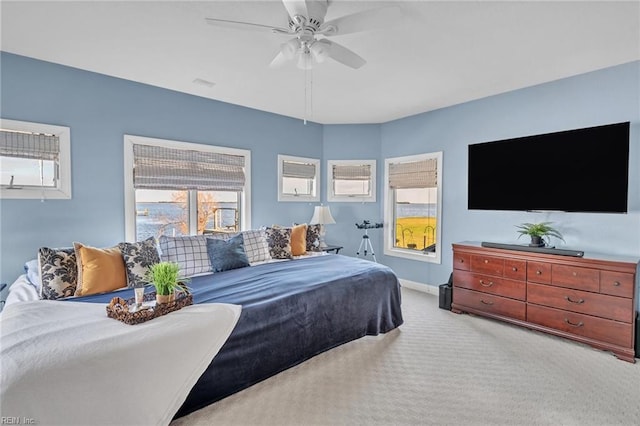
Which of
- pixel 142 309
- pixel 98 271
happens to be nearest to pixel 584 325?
pixel 142 309

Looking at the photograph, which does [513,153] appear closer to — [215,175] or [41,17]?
[215,175]

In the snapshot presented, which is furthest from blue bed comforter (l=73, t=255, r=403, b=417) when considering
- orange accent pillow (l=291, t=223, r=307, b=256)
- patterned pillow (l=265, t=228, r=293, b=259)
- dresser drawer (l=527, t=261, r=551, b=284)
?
dresser drawer (l=527, t=261, r=551, b=284)

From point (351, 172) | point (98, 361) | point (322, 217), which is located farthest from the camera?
point (351, 172)

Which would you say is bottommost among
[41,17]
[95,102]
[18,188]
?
[18,188]

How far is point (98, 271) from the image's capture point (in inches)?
99.9

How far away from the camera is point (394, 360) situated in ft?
8.83

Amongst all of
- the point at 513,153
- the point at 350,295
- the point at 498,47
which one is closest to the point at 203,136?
the point at 350,295

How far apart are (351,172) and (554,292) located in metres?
3.33

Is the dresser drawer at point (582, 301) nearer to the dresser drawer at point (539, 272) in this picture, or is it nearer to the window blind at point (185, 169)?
the dresser drawer at point (539, 272)

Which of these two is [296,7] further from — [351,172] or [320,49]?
[351,172]

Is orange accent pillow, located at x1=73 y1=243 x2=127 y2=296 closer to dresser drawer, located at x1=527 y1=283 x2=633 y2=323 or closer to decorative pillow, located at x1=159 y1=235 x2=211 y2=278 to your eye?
decorative pillow, located at x1=159 y1=235 x2=211 y2=278

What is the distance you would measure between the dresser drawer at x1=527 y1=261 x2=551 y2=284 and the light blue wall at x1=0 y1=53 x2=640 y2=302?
0.58 metres

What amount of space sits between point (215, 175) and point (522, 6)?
11.9 feet

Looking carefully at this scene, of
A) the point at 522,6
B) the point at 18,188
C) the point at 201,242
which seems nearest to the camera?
the point at 522,6
